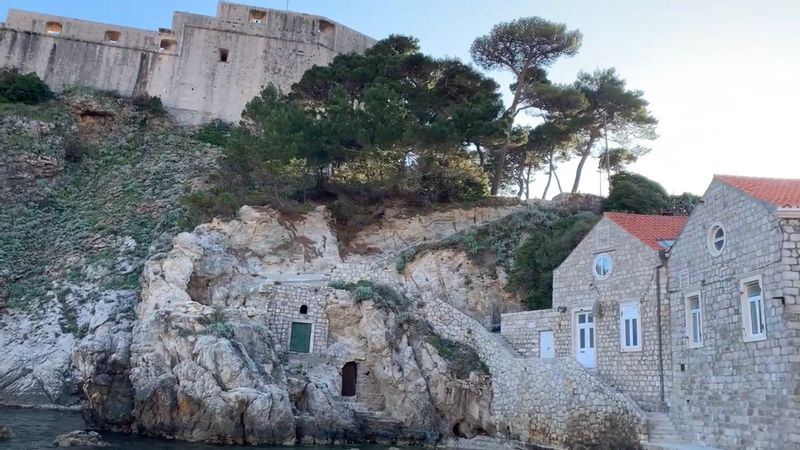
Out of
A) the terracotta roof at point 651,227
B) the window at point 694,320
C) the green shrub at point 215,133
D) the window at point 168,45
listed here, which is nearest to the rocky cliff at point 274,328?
the window at point 694,320

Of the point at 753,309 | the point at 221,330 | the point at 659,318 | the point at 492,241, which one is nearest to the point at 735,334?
the point at 753,309

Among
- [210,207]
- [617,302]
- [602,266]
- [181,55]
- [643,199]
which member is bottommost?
[617,302]

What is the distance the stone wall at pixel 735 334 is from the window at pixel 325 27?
3808cm

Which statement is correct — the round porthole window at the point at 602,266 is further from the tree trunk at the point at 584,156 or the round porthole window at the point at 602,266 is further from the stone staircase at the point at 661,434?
the tree trunk at the point at 584,156

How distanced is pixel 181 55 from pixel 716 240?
41.2 m

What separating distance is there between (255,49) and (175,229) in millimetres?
21422

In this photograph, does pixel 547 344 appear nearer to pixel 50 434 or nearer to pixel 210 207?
pixel 50 434

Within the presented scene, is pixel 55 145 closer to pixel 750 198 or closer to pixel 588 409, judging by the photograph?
pixel 588 409

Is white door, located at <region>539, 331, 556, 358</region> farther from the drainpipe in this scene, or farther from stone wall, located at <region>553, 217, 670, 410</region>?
the drainpipe

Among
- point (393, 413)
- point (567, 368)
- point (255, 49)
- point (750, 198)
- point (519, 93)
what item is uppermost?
point (255, 49)

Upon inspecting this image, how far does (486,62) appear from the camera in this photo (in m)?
33.8

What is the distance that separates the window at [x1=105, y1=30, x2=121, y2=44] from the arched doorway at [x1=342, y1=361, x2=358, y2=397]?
35371 mm

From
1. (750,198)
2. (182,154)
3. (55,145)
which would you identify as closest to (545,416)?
(750,198)

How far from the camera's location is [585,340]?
20.0 metres
